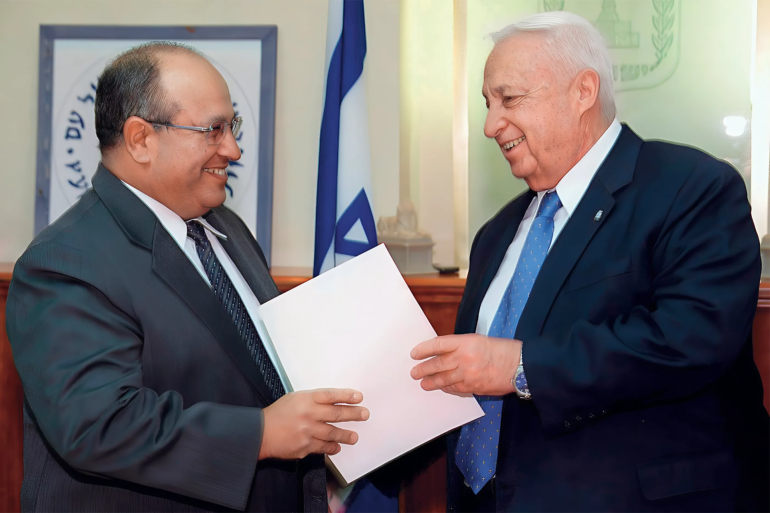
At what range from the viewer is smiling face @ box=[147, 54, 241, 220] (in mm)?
1659

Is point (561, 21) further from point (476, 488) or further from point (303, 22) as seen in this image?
point (303, 22)

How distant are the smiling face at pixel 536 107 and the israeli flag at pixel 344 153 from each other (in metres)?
1.03

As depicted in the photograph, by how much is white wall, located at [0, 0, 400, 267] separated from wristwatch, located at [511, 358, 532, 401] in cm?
183

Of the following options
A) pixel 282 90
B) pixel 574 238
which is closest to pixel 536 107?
pixel 574 238

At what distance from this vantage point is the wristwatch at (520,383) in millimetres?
1457

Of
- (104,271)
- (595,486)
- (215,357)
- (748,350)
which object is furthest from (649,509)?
(104,271)

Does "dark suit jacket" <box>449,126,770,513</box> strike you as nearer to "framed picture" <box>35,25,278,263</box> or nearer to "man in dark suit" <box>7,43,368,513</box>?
"man in dark suit" <box>7,43,368,513</box>

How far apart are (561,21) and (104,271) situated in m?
1.24

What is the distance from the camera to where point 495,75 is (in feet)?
5.80

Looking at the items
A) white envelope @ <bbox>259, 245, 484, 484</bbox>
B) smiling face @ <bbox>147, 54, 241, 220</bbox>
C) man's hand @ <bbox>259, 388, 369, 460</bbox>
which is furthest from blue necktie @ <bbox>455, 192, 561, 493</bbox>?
smiling face @ <bbox>147, 54, 241, 220</bbox>

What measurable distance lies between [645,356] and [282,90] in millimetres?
2396

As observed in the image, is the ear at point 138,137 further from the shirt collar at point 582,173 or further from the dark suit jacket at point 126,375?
the shirt collar at point 582,173

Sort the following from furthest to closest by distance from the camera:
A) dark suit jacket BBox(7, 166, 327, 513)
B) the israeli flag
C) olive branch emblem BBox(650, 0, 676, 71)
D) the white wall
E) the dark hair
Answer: the white wall < olive branch emblem BBox(650, 0, 676, 71) < the israeli flag < the dark hair < dark suit jacket BBox(7, 166, 327, 513)

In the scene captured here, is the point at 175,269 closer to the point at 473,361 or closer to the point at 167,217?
the point at 167,217
